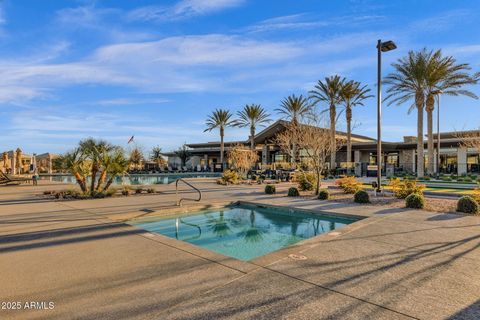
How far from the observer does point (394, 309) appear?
9.84ft

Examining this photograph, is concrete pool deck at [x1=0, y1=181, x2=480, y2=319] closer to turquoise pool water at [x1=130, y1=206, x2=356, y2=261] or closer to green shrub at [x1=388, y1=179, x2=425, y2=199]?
turquoise pool water at [x1=130, y1=206, x2=356, y2=261]

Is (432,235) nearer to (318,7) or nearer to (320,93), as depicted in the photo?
(318,7)

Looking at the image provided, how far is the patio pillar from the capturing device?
29.3m

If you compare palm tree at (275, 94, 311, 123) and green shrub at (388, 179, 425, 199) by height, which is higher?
palm tree at (275, 94, 311, 123)

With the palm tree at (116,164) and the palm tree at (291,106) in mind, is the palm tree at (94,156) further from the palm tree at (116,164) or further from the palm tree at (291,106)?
the palm tree at (291,106)

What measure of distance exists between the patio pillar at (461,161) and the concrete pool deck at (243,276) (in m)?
28.2

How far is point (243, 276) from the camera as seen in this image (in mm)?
3832

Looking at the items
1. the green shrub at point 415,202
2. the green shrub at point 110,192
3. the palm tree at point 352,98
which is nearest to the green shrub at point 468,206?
the green shrub at point 415,202

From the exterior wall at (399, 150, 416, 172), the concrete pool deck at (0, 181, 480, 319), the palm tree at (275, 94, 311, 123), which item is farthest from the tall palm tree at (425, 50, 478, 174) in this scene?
the concrete pool deck at (0, 181, 480, 319)

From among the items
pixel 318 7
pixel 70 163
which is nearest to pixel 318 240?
pixel 318 7

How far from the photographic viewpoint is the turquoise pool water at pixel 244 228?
6.69m

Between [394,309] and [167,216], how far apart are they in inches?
271

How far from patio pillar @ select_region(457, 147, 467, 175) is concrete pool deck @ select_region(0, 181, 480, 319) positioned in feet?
92.4

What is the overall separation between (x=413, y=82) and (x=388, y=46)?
15.1m
